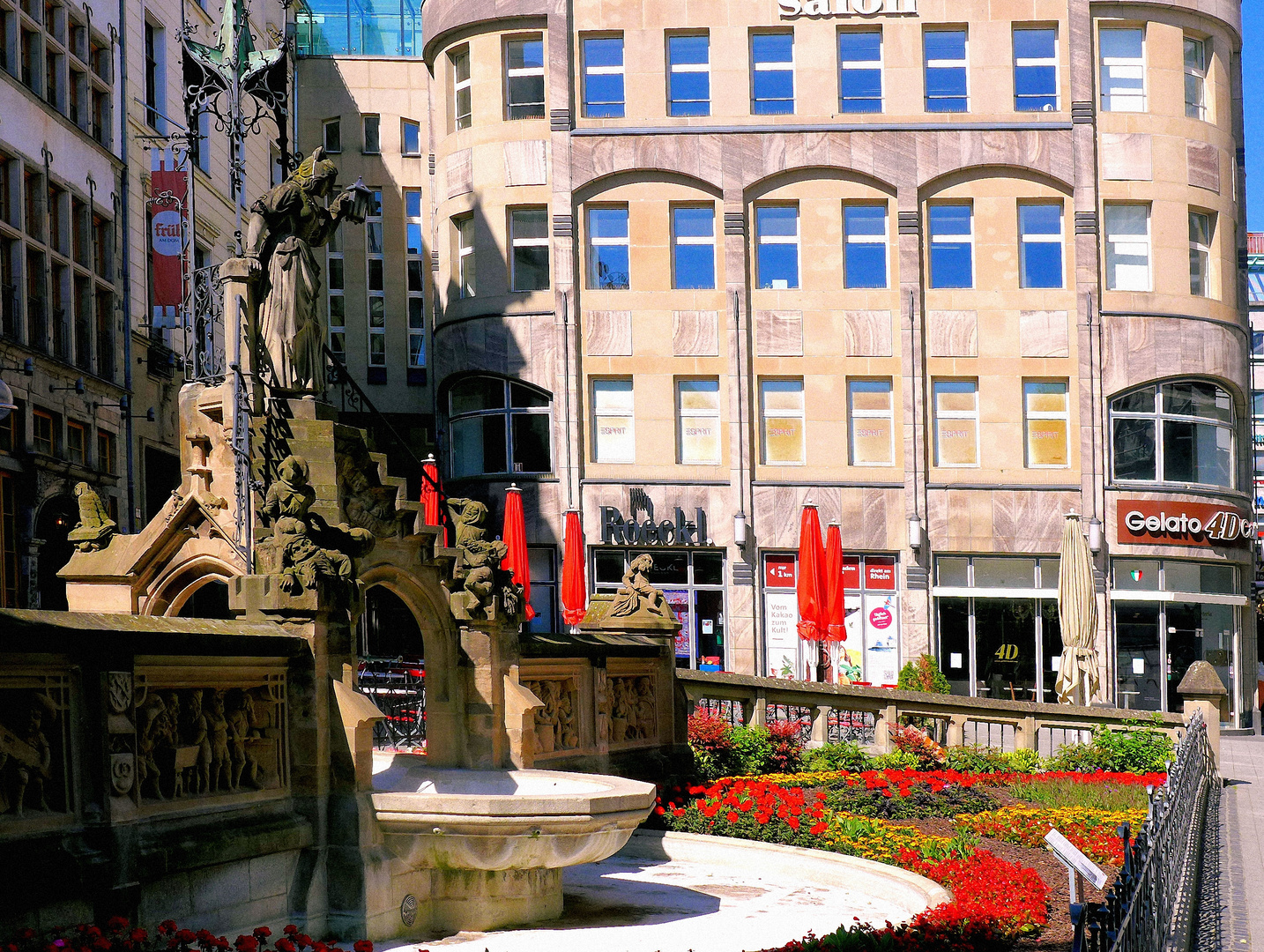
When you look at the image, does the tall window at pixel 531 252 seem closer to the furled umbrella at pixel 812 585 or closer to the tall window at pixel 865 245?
the tall window at pixel 865 245

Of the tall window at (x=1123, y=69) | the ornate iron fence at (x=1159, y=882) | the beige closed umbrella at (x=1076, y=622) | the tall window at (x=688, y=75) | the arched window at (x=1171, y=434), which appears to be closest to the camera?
the ornate iron fence at (x=1159, y=882)

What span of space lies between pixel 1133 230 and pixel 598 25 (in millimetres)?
13600

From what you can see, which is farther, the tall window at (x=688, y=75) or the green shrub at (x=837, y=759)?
the tall window at (x=688, y=75)

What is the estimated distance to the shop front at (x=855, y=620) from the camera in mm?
39469

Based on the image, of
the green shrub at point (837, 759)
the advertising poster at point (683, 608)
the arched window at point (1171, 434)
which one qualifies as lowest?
the green shrub at point (837, 759)

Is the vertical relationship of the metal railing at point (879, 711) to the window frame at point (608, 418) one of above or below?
below

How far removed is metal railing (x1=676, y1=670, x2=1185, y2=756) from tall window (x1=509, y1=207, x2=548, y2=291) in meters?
15.7

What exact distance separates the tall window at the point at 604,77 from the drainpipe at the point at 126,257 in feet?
36.1

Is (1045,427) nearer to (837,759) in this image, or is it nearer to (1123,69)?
(1123,69)

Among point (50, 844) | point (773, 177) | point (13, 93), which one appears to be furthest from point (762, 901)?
point (773, 177)

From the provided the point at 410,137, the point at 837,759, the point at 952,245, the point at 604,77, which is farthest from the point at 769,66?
the point at 837,759

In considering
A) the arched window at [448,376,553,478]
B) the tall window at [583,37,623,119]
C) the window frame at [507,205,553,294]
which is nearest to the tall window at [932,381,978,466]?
the arched window at [448,376,553,478]

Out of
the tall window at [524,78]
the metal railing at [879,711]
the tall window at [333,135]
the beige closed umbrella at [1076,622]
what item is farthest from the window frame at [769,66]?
the metal railing at [879,711]

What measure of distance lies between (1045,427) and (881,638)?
248 inches
